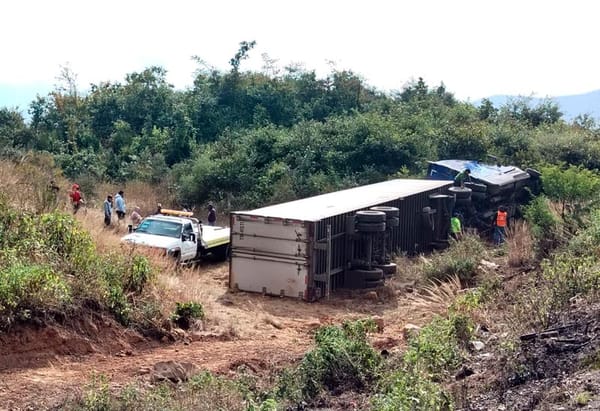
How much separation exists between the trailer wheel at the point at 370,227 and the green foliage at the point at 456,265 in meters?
1.39

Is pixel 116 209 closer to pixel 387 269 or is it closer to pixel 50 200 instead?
pixel 50 200

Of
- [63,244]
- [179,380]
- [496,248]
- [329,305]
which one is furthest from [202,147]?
[179,380]

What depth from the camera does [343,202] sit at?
1902cm

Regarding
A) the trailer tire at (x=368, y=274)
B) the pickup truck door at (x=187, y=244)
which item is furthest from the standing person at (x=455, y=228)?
the pickup truck door at (x=187, y=244)

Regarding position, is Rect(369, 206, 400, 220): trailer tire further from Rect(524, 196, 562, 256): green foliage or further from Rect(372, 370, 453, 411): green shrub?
Rect(372, 370, 453, 411): green shrub

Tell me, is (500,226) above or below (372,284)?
above

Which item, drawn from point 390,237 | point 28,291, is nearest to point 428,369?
point 28,291

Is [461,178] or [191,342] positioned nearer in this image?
[191,342]

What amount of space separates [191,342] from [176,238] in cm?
640

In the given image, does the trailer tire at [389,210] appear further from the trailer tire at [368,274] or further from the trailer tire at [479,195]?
the trailer tire at [479,195]

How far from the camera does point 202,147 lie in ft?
114

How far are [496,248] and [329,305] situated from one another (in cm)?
671

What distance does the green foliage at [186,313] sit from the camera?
13.3 meters

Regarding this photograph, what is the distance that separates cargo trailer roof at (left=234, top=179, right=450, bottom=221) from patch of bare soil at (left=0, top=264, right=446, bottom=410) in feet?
6.02
